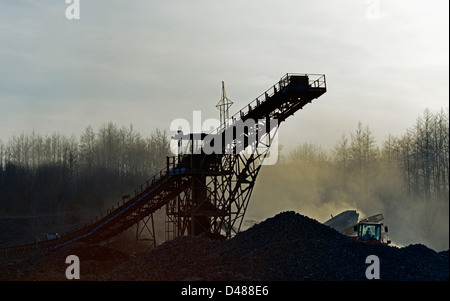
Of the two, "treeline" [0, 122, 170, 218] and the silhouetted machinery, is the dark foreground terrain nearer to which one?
the silhouetted machinery

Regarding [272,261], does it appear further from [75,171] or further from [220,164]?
[75,171]

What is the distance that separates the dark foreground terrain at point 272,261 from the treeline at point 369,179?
2230 centimetres

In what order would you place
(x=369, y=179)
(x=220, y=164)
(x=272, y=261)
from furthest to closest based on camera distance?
(x=369, y=179) → (x=220, y=164) → (x=272, y=261)

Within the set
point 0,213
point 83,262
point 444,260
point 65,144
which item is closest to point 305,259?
point 444,260

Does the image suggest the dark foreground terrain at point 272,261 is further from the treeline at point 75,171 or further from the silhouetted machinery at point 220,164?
the treeline at point 75,171

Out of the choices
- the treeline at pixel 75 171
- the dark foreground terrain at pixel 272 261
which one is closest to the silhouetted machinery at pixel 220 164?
the dark foreground terrain at pixel 272 261

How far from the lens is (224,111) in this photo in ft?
128

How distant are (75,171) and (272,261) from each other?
66937mm

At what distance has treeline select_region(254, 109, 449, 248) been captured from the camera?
5084cm

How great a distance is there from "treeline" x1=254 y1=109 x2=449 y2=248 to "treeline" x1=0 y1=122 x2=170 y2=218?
23160mm

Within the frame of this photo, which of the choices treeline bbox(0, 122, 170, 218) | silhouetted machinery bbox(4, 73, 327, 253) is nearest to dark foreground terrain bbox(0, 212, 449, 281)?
silhouetted machinery bbox(4, 73, 327, 253)

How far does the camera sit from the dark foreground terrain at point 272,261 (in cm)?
2191

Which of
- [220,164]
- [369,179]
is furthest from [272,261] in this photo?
[369,179]

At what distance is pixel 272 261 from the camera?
2292 cm
